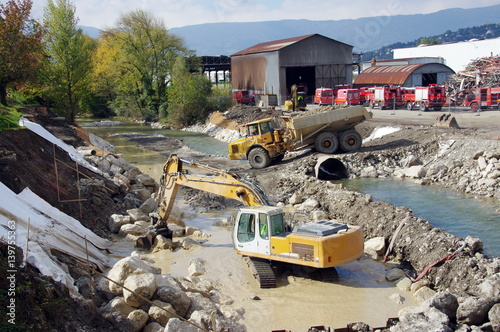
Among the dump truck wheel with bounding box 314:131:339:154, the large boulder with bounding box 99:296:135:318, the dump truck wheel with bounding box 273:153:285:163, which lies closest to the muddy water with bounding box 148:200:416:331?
the large boulder with bounding box 99:296:135:318

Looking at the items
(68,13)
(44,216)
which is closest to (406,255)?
(44,216)

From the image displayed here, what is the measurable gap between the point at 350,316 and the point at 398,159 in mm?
14402

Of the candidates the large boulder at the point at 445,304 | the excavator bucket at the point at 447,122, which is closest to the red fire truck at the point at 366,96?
the excavator bucket at the point at 447,122

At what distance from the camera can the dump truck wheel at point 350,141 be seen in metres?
24.2

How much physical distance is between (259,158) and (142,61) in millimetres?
32443

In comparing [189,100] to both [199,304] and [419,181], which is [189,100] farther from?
[199,304]

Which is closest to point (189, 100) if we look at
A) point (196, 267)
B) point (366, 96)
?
point (366, 96)

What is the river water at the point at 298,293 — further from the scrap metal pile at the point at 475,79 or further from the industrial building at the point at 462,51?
the industrial building at the point at 462,51

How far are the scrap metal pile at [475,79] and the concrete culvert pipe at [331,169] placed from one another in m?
18.7

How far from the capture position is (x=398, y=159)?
23297 millimetres

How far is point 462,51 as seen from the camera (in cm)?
5562

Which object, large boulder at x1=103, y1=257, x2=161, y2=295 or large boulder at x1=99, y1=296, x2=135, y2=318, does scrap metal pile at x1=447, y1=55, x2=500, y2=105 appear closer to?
large boulder at x1=103, y1=257, x2=161, y2=295

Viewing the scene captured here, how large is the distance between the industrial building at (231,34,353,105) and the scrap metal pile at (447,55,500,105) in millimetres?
11816

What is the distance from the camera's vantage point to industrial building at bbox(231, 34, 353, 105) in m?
47.8
